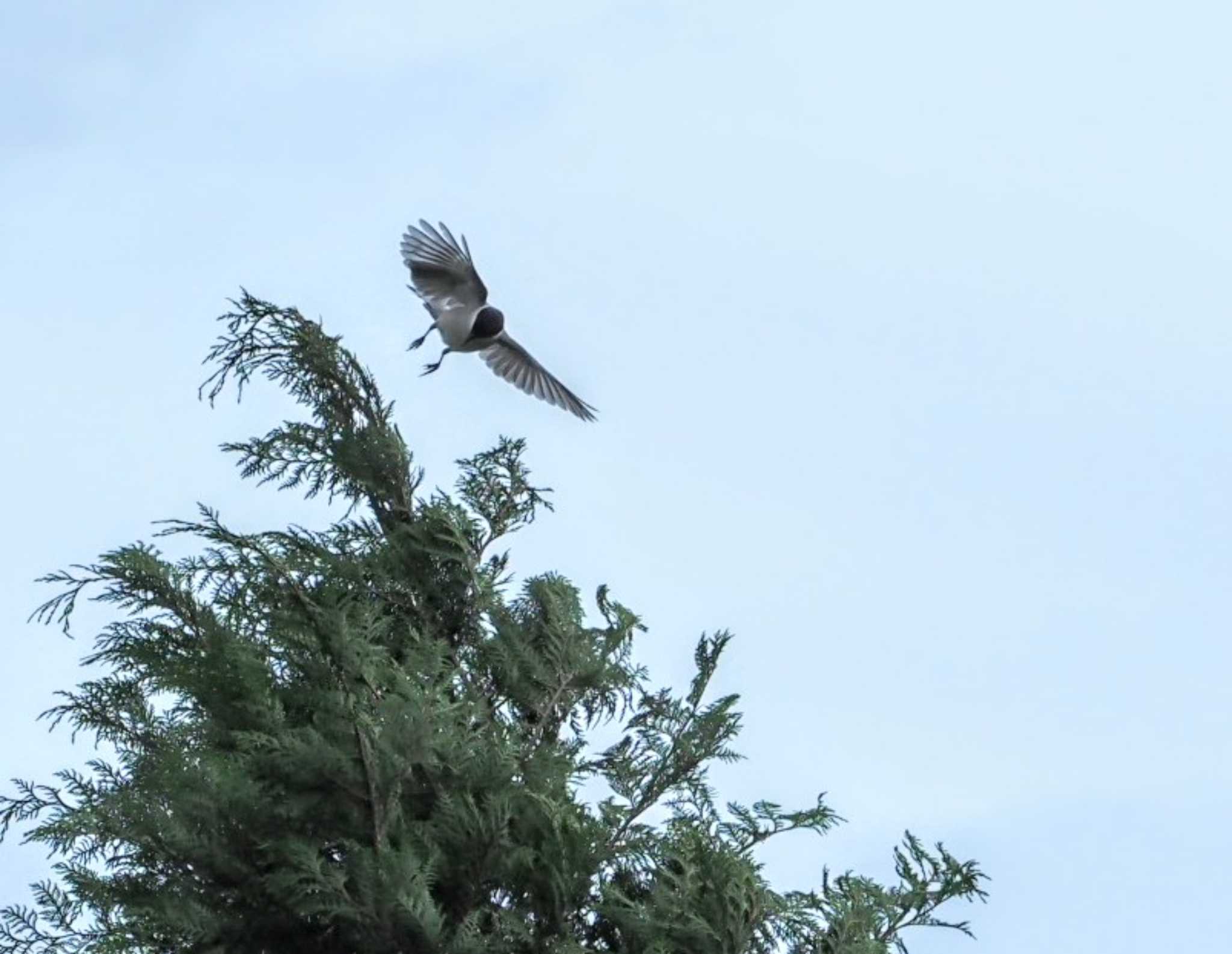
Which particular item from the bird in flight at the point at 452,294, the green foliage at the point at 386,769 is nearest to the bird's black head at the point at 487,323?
the bird in flight at the point at 452,294

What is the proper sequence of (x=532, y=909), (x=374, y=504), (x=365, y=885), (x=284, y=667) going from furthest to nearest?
1. (x=374, y=504)
2. (x=284, y=667)
3. (x=532, y=909)
4. (x=365, y=885)

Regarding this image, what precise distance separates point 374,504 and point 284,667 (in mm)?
916

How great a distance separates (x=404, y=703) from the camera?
606cm

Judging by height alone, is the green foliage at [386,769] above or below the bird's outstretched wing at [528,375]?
below

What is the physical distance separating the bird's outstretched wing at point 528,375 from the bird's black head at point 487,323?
40 centimetres

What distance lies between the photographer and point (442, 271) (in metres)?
9.98

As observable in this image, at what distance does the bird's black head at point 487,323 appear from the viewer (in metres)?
9.78

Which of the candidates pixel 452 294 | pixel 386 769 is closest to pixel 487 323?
pixel 452 294

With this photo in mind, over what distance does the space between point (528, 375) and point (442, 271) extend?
89cm

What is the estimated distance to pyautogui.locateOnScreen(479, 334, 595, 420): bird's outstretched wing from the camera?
10.4m

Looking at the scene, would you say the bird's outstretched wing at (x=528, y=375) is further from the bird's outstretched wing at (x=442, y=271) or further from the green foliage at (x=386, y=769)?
the green foliage at (x=386, y=769)

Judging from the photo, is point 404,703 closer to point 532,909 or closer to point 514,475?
point 532,909

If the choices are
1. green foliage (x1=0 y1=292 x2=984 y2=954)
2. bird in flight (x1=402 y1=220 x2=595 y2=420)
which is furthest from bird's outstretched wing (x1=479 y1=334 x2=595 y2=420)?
green foliage (x1=0 y1=292 x2=984 y2=954)

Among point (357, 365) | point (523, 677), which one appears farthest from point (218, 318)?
point (523, 677)
